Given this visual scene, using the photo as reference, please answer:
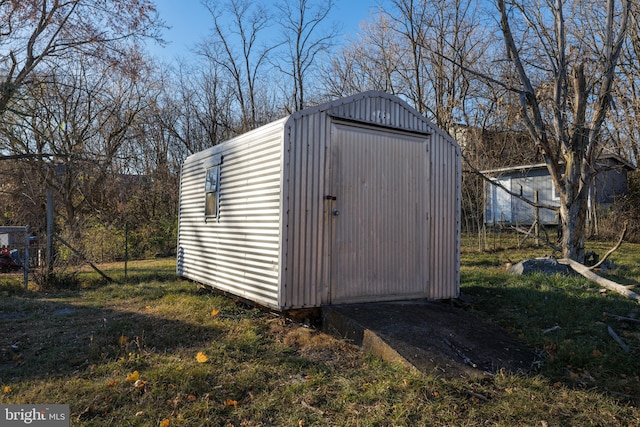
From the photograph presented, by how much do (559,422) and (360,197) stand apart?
10.9 feet

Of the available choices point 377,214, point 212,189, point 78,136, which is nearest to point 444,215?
point 377,214

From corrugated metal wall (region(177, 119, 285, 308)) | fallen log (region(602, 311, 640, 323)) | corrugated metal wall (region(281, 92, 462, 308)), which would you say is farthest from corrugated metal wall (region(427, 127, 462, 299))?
corrugated metal wall (region(177, 119, 285, 308))

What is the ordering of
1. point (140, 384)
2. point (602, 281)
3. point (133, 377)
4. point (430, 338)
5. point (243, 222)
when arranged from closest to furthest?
point (140, 384)
point (133, 377)
point (430, 338)
point (243, 222)
point (602, 281)

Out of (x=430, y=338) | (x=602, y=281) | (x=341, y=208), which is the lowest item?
(x=430, y=338)

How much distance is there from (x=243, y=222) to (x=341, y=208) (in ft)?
4.91

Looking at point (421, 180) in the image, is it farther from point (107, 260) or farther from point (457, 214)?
point (107, 260)

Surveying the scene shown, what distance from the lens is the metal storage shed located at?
5184mm

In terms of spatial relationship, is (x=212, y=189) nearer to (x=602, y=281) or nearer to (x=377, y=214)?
(x=377, y=214)

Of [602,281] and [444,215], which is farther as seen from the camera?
[602,281]

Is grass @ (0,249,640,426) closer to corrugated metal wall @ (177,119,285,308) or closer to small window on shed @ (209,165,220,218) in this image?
corrugated metal wall @ (177,119,285,308)

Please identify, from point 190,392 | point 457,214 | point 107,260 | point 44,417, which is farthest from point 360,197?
point 107,260

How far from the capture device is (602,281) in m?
7.02

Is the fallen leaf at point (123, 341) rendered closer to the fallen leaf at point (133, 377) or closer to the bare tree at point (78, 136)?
the fallen leaf at point (133, 377)

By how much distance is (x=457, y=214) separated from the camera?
21.4 ft
